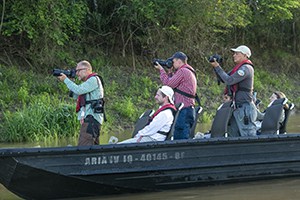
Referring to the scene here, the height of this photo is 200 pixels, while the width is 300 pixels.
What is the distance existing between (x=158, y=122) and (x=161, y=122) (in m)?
0.04

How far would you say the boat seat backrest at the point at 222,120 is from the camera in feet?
33.3

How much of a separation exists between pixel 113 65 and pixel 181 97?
12.3 metres

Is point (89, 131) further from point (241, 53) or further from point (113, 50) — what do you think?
point (113, 50)

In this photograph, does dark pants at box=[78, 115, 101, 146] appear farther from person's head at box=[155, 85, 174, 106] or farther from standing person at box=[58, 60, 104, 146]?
person's head at box=[155, 85, 174, 106]

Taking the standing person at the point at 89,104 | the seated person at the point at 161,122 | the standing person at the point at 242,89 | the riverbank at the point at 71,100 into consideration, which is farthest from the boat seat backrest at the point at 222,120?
the riverbank at the point at 71,100

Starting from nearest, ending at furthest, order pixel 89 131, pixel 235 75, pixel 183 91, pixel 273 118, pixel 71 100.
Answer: pixel 89 131, pixel 235 75, pixel 183 91, pixel 273 118, pixel 71 100

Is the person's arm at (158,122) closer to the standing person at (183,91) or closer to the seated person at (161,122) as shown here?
the seated person at (161,122)

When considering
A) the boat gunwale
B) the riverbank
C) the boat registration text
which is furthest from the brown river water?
the riverbank

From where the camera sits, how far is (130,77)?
21.4m

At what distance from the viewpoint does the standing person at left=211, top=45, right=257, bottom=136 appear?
9.88 m

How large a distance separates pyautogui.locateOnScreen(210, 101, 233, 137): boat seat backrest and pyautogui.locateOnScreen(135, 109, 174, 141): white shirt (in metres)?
1.12

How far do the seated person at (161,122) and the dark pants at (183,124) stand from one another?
710 millimetres

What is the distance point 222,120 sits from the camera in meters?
10.2

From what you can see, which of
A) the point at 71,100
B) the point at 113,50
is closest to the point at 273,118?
the point at 71,100
